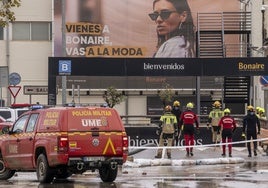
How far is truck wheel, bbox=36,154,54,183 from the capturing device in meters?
16.0

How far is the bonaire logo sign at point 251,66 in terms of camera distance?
29344 mm

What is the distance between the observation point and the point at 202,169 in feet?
68.3

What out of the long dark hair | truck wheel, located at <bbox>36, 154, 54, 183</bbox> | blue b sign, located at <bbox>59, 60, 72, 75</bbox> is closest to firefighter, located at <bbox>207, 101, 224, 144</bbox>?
A: blue b sign, located at <bbox>59, 60, 72, 75</bbox>

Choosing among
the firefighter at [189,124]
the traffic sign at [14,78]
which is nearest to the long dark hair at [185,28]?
the traffic sign at [14,78]

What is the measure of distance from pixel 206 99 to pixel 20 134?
4198cm

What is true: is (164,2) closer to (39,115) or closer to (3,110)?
(3,110)

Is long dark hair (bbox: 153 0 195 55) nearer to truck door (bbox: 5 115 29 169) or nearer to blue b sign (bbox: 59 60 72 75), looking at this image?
blue b sign (bbox: 59 60 72 75)

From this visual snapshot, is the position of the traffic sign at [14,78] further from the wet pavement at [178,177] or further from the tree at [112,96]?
the tree at [112,96]

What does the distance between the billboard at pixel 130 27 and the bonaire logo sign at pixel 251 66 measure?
1125 inches

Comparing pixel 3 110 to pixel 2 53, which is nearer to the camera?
pixel 3 110

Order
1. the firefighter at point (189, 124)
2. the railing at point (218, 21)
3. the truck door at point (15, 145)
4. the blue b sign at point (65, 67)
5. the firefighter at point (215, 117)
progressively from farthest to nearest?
the railing at point (218, 21) → the blue b sign at point (65, 67) → the firefighter at point (215, 117) → the firefighter at point (189, 124) → the truck door at point (15, 145)

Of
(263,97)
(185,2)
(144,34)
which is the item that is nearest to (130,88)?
(144,34)

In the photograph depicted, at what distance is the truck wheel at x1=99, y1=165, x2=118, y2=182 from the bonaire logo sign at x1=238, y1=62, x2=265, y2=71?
13.7 m

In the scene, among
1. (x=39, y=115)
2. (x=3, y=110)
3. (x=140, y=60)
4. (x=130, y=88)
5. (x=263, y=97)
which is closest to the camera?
(x=39, y=115)
